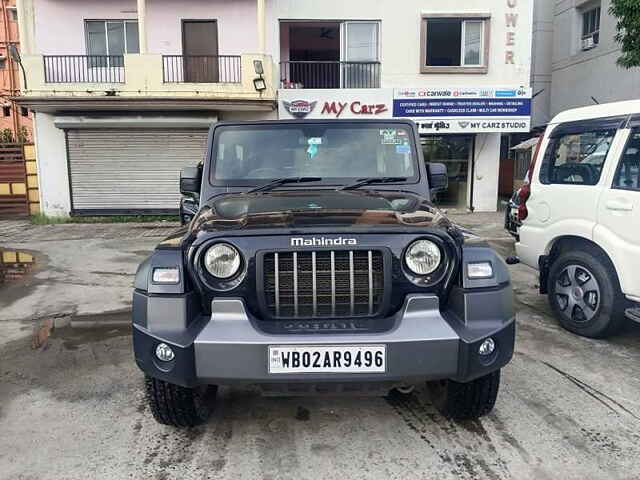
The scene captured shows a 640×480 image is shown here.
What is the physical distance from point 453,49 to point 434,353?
46.4ft

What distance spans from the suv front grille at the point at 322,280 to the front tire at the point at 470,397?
745 mm

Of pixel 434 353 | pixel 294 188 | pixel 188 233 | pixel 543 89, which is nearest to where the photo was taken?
pixel 434 353

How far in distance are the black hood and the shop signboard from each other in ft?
37.1

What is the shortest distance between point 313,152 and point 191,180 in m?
0.94

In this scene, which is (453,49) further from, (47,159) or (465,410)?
(465,410)

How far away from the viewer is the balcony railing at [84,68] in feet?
45.3

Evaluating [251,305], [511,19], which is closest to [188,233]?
[251,305]

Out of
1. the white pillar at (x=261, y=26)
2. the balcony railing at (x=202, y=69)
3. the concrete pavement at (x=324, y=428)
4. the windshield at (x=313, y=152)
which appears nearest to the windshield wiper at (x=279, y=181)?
the windshield at (x=313, y=152)

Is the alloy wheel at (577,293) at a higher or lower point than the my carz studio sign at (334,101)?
lower

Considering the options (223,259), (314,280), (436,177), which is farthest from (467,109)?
(223,259)

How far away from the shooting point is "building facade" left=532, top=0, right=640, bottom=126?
16.4m

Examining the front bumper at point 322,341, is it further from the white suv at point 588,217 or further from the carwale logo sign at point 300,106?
the carwale logo sign at point 300,106

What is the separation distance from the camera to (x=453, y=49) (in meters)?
15.0

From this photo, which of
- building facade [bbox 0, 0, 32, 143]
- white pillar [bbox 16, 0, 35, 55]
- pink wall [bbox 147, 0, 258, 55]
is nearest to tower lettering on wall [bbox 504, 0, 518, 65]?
pink wall [bbox 147, 0, 258, 55]
